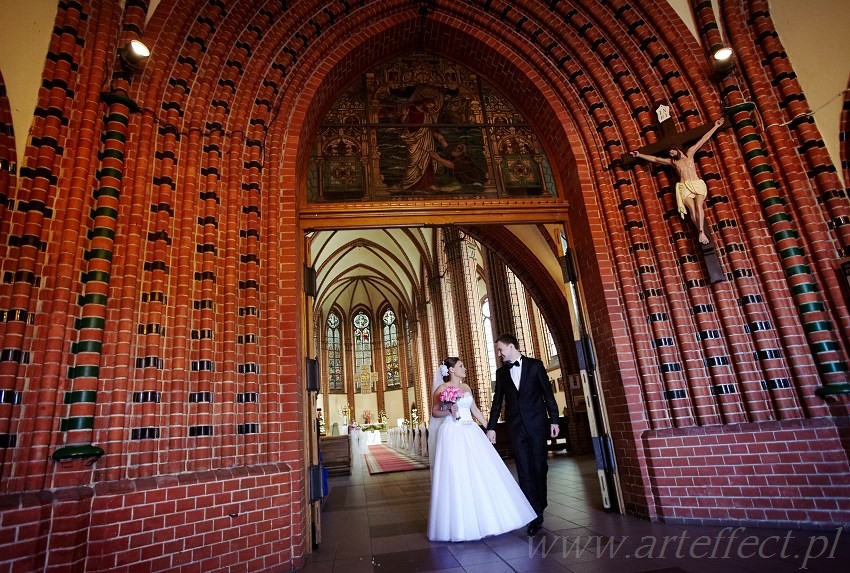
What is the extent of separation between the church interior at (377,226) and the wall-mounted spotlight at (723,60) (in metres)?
0.06

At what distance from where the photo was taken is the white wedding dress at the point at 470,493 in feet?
13.8

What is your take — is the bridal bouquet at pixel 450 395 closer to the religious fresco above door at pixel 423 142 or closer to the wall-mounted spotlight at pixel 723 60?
the religious fresco above door at pixel 423 142

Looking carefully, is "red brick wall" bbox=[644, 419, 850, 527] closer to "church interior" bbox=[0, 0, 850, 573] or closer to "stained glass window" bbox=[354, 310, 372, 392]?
"church interior" bbox=[0, 0, 850, 573]

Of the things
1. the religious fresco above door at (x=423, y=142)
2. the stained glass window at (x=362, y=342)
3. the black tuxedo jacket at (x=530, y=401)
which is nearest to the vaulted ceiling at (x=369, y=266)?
the stained glass window at (x=362, y=342)

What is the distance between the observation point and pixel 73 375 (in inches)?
133

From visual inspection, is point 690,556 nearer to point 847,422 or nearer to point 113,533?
point 847,422

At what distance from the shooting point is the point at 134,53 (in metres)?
4.11

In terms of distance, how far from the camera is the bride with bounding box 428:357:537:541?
4.20 m

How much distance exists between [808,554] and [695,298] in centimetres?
249

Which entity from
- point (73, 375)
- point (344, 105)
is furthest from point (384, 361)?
point (73, 375)

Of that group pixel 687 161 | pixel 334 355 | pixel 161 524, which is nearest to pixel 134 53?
pixel 161 524

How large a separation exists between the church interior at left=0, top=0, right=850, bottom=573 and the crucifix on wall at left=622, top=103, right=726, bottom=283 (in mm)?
29

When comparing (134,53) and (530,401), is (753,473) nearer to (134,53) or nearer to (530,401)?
(530,401)

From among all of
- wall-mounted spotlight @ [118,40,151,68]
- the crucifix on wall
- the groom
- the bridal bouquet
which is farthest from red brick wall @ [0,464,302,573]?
the crucifix on wall
